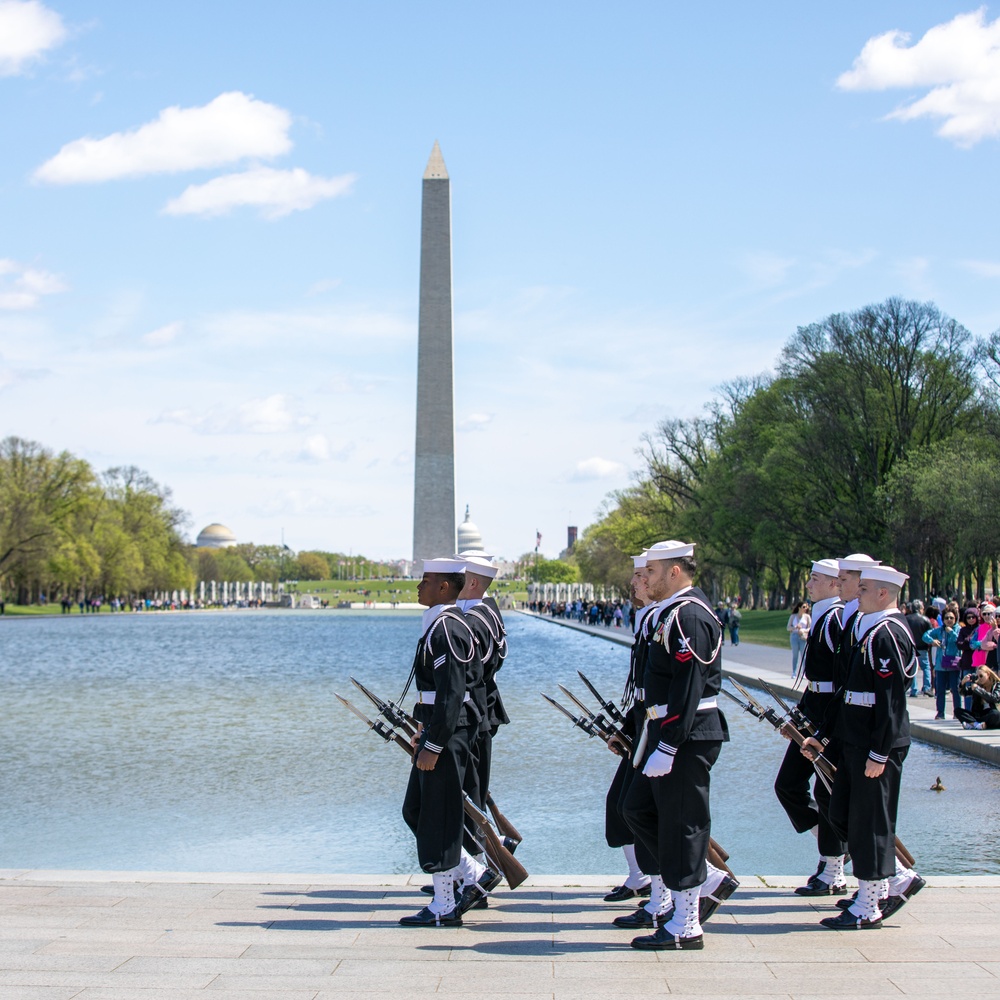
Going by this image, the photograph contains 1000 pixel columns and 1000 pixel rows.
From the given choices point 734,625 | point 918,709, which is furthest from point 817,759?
point 734,625

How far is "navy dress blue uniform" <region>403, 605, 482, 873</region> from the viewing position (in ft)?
21.7

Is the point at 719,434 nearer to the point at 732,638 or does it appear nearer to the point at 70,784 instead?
the point at 732,638

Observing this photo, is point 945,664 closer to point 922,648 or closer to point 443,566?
point 922,648

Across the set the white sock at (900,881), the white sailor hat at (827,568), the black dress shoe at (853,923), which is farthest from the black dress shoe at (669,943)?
the white sailor hat at (827,568)

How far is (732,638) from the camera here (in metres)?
40.2

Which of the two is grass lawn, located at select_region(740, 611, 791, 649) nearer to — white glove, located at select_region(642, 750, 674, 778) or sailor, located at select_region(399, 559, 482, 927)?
Answer: sailor, located at select_region(399, 559, 482, 927)

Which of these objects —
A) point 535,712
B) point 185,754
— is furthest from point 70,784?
point 535,712

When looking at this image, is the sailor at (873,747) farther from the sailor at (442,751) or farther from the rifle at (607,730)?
the sailor at (442,751)

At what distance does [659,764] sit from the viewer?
6.07 metres

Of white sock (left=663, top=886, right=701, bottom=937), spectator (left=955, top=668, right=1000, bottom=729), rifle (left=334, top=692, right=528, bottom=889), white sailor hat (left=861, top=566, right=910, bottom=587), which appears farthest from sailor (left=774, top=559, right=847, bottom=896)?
spectator (left=955, top=668, right=1000, bottom=729)

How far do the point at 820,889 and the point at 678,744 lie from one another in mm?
1735

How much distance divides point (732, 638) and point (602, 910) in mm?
33962

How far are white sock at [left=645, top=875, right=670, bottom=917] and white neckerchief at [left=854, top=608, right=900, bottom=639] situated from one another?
5.05 feet

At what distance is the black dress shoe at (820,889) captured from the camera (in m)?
7.23
